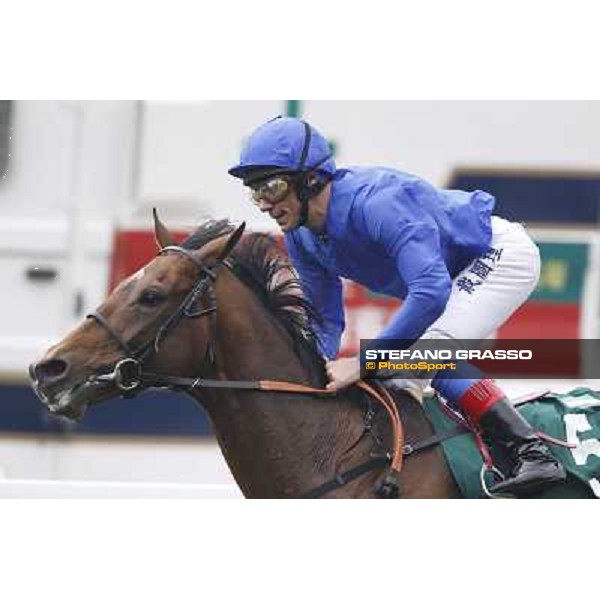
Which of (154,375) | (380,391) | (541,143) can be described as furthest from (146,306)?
(541,143)

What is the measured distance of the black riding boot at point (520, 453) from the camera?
9.94 ft

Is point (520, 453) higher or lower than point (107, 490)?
higher

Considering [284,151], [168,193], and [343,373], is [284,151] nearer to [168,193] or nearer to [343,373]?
[343,373]

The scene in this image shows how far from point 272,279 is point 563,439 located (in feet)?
2.57

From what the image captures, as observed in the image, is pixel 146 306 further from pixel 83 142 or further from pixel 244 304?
pixel 83 142

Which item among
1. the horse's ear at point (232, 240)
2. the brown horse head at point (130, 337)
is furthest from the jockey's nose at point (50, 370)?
the horse's ear at point (232, 240)

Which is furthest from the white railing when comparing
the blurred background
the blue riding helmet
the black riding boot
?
A: the blue riding helmet

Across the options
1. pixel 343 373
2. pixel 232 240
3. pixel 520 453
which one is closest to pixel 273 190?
pixel 232 240

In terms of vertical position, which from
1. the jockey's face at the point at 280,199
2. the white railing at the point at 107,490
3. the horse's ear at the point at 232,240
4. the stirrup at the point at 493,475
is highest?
the jockey's face at the point at 280,199

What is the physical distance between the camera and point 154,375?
3.01 meters

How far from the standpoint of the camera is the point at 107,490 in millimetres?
3609

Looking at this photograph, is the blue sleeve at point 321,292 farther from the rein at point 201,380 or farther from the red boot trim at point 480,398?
the red boot trim at point 480,398

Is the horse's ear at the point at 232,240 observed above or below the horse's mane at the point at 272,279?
above

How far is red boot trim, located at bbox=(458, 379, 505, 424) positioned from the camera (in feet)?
10.1
